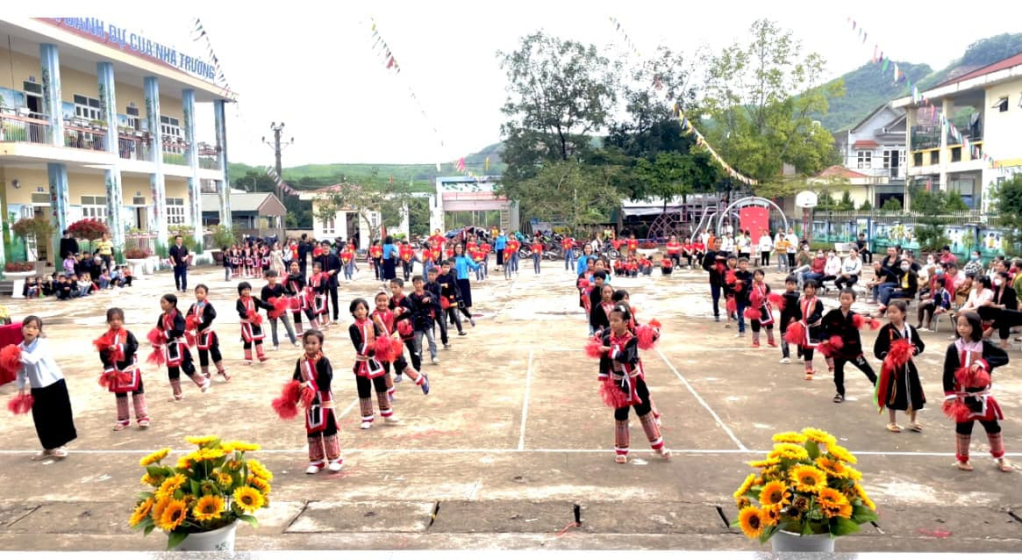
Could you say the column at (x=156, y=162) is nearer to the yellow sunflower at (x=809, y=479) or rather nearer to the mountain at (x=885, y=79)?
the yellow sunflower at (x=809, y=479)

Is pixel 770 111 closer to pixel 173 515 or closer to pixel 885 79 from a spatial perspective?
pixel 173 515

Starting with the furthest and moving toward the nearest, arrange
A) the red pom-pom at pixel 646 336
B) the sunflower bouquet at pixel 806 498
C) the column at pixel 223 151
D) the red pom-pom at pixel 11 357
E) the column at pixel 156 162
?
1. the column at pixel 223 151
2. the column at pixel 156 162
3. the red pom-pom at pixel 11 357
4. the red pom-pom at pixel 646 336
5. the sunflower bouquet at pixel 806 498

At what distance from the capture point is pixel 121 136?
105 ft

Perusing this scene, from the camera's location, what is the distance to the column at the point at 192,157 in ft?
123

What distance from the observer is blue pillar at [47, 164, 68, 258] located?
2744 cm

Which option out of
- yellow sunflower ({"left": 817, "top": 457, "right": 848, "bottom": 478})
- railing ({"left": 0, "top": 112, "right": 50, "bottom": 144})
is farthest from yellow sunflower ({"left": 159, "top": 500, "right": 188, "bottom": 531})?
railing ({"left": 0, "top": 112, "right": 50, "bottom": 144})

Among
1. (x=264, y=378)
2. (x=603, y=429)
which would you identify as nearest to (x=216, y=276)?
(x=264, y=378)

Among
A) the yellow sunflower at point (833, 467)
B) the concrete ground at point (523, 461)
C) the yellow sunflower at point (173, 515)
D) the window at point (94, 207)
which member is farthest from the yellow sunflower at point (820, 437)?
the window at point (94, 207)

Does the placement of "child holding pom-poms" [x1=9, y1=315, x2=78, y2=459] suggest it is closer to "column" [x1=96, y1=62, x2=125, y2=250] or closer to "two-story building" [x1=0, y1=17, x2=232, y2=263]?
"two-story building" [x1=0, y1=17, x2=232, y2=263]

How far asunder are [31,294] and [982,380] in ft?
80.5

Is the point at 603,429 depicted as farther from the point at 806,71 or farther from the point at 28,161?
the point at 806,71

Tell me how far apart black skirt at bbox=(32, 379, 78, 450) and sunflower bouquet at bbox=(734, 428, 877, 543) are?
6878 millimetres

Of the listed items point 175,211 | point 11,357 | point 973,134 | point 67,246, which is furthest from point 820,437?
point 175,211

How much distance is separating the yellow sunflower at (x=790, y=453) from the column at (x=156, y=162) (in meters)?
33.8
